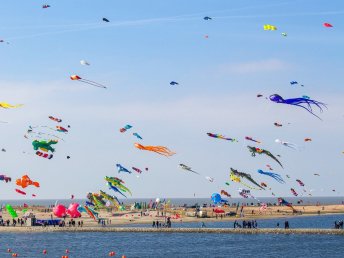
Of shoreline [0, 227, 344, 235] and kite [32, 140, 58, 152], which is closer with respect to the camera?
kite [32, 140, 58, 152]

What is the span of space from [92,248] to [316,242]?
972 inches

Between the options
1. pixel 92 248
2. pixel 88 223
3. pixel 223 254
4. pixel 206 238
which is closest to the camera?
pixel 223 254

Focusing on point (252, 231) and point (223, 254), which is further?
point (252, 231)

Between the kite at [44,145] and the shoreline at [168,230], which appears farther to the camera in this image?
the shoreline at [168,230]

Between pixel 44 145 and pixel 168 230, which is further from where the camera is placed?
pixel 168 230

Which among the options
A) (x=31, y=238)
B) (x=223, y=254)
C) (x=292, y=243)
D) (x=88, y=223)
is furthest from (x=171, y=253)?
(x=88, y=223)

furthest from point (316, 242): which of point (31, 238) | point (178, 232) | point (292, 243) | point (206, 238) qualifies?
point (31, 238)

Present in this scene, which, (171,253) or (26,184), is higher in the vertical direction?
(26,184)

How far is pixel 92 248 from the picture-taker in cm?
6544

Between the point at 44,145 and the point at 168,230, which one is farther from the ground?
the point at 44,145

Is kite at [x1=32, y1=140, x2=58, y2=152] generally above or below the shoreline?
above

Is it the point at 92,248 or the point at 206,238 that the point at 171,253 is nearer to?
the point at 92,248

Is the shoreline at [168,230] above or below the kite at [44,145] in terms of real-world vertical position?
below

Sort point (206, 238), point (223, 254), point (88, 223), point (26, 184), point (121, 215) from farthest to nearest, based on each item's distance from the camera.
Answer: point (121, 215)
point (88, 223)
point (26, 184)
point (206, 238)
point (223, 254)
